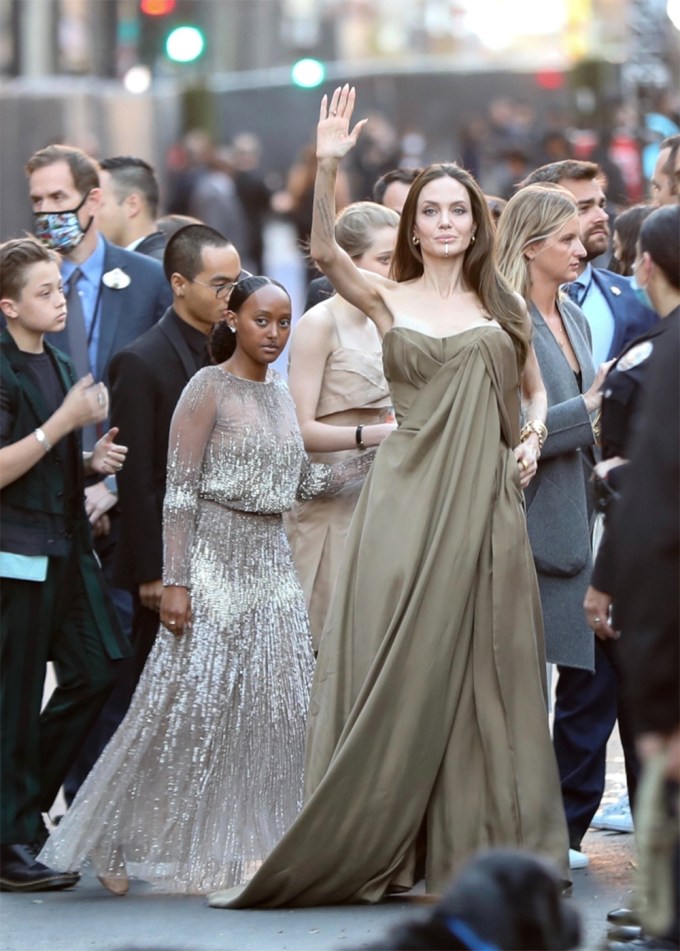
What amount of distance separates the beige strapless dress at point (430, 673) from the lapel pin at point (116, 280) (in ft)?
6.82

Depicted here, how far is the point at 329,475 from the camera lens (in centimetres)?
690

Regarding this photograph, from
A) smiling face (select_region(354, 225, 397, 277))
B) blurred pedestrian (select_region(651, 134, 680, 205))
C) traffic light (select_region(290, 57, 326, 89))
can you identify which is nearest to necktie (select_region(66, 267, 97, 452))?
smiling face (select_region(354, 225, 397, 277))

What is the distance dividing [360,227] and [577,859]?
2.48 metres

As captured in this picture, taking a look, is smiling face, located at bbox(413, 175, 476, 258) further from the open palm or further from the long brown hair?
the open palm

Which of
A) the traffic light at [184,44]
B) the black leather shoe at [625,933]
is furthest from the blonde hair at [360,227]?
the traffic light at [184,44]

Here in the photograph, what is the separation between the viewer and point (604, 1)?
224ft

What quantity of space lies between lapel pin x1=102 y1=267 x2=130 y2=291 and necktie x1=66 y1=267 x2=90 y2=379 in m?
0.14

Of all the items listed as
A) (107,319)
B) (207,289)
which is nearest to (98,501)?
(107,319)

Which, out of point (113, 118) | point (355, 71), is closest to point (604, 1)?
point (355, 71)

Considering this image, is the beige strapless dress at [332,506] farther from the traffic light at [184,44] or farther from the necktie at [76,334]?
the traffic light at [184,44]

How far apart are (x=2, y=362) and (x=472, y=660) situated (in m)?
1.80

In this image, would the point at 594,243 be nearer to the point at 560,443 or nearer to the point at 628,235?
the point at 628,235

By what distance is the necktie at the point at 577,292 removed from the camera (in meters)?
7.65

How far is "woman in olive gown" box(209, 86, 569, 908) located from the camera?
19.5ft
